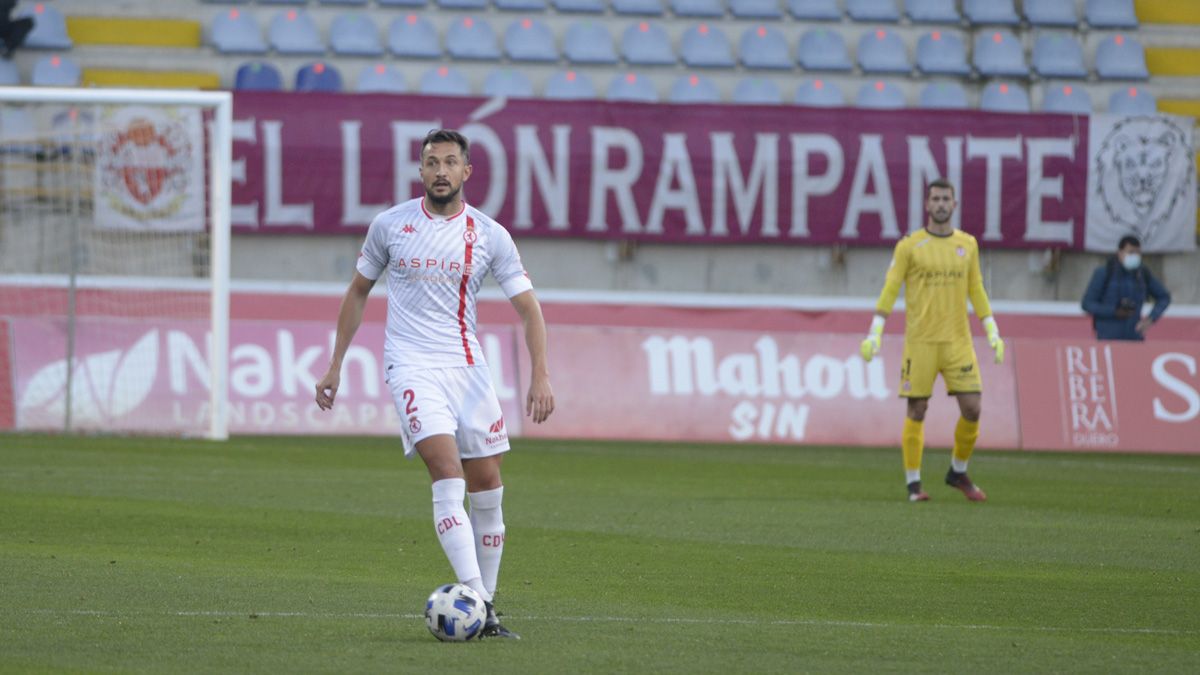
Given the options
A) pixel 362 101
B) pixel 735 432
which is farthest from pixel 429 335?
pixel 362 101

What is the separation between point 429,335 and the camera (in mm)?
7242

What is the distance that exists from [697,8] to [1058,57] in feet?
16.9

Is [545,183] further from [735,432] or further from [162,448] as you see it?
[162,448]

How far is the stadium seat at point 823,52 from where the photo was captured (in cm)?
2597

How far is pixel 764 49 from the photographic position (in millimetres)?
25984

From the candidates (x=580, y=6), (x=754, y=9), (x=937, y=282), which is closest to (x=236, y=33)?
(x=580, y=6)

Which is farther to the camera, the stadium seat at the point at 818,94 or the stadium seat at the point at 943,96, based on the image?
the stadium seat at the point at 943,96

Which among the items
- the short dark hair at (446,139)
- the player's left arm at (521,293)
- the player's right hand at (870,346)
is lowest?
the player's right hand at (870,346)

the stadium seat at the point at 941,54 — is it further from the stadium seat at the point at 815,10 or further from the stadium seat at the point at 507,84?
the stadium seat at the point at 507,84

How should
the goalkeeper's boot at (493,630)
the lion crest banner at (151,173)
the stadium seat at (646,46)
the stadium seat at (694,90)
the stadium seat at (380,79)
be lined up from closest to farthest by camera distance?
the goalkeeper's boot at (493,630)
the lion crest banner at (151,173)
the stadium seat at (380,79)
the stadium seat at (694,90)
the stadium seat at (646,46)

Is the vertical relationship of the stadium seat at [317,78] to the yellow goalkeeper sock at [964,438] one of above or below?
above

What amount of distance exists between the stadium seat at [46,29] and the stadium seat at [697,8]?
810cm

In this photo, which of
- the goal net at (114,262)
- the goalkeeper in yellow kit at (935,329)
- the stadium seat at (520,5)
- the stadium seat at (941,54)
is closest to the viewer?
the goalkeeper in yellow kit at (935,329)

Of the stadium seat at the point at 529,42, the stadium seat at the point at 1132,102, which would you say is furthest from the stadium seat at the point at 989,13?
the stadium seat at the point at 529,42
